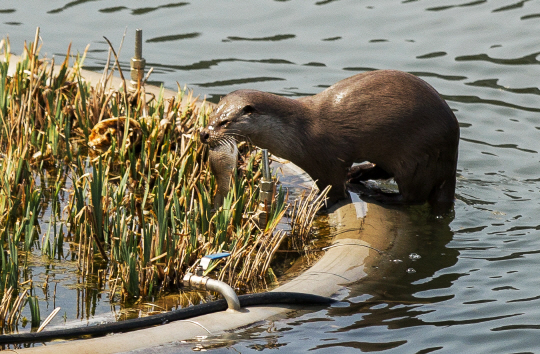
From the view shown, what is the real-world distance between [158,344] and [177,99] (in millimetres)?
2854

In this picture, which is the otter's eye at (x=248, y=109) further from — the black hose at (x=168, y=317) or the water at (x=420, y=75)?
the black hose at (x=168, y=317)

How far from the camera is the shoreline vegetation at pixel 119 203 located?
3.97 m

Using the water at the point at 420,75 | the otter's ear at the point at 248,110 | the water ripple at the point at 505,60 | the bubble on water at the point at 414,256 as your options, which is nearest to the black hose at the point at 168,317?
the water at the point at 420,75

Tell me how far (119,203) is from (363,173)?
6.54 ft

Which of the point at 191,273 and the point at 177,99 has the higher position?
the point at 177,99

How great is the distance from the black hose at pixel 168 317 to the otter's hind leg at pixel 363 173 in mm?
1857

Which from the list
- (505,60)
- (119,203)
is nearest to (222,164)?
(119,203)

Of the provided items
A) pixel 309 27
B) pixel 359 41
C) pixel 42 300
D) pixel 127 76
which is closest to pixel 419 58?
pixel 359 41

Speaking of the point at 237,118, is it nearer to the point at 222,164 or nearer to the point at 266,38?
A: the point at 222,164

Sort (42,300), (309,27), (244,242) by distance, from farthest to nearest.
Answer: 1. (309,27)
2. (244,242)
3. (42,300)

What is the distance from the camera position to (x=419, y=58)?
8.31 metres

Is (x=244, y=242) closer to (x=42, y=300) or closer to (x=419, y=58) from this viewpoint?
(x=42, y=300)

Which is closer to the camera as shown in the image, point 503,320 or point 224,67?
point 503,320

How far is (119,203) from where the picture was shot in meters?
4.38
